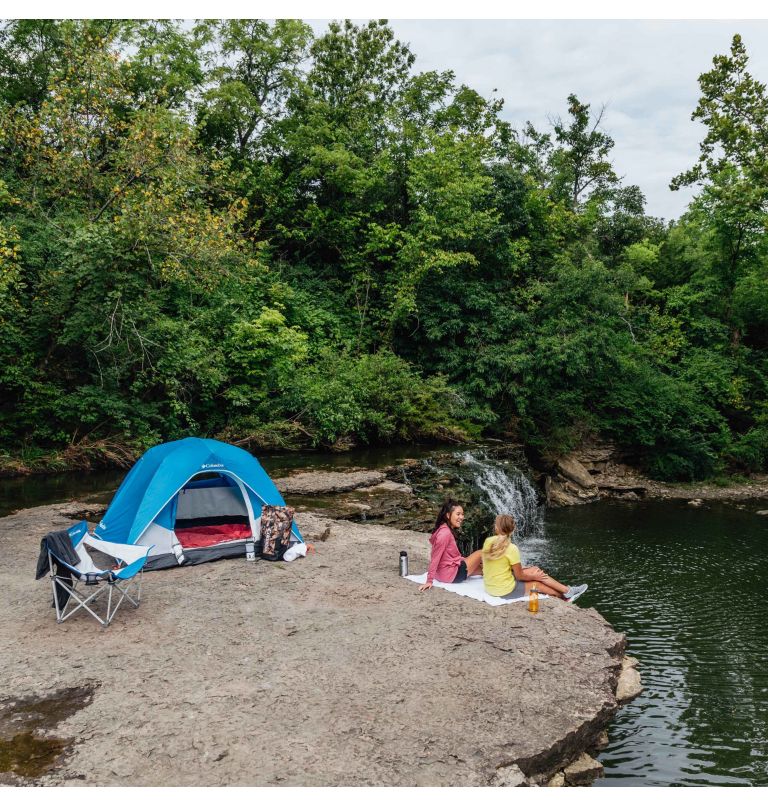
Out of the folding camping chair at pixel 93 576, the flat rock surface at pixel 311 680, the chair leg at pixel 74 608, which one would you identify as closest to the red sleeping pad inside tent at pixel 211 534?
the flat rock surface at pixel 311 680

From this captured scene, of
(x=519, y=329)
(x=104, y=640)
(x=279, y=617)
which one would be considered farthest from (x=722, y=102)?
(x=104, y=640)

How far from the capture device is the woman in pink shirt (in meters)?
7.38

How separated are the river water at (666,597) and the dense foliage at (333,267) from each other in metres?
2.71

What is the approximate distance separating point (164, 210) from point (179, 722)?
36.0 ft

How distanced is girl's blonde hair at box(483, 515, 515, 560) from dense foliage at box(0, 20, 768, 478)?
8.52 metres

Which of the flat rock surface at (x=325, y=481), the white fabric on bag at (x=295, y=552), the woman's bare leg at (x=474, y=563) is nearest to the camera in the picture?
the woman's bare leg at (x=474, y=563)

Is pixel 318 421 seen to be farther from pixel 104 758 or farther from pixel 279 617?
pixel 104 758

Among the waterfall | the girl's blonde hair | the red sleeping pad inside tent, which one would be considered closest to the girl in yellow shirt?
the girl's blonde hair

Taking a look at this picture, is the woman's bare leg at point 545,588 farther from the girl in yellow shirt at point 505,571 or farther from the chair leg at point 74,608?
the chair leg at point 74,608

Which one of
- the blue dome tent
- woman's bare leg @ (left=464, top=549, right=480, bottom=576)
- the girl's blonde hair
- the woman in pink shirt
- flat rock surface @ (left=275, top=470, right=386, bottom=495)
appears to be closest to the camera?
the girl's blonde hair

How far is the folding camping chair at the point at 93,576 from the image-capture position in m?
A: 6.18

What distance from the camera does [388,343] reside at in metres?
22.2

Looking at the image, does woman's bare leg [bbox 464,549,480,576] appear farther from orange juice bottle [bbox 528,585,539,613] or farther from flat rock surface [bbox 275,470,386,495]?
flat rock surface [bbox 275,470,386,495]

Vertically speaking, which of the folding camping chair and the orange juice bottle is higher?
the folding camping chair
